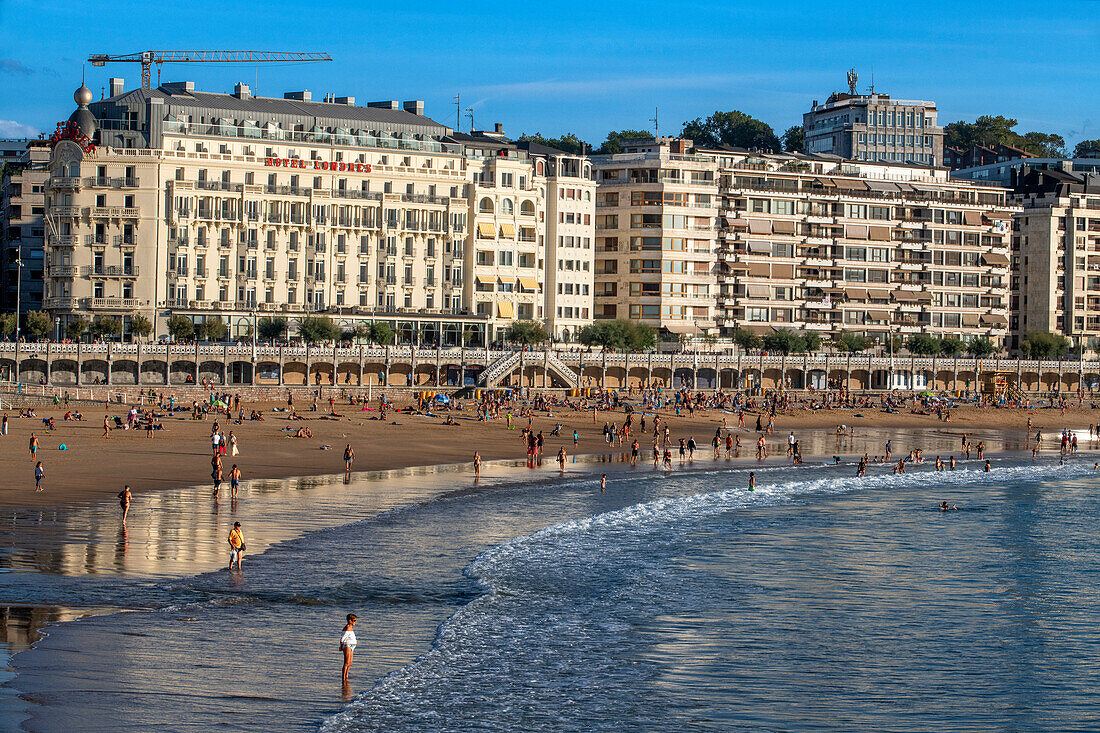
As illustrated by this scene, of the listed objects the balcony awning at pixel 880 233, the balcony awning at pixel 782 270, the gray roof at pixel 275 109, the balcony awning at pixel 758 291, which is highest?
the gray roof at pixel 275 109

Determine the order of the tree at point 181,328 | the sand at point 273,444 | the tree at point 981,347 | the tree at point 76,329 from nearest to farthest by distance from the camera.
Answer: the sand at point 273,444 → the tree at point 181,328 → the tree at point 76,329 → the tree at point 981,347

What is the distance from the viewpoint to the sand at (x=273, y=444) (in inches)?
1927

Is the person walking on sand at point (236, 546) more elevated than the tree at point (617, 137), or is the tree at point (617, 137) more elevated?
the tree at point (617, 137)

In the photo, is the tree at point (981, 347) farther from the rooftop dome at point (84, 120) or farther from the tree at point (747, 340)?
the rooftop dome at point (84, 120)

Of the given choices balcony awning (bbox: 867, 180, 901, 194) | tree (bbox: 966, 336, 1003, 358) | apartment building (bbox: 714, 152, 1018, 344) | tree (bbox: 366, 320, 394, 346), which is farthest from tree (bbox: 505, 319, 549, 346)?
balcony awning (bbox: 867, 180, 901, 194)

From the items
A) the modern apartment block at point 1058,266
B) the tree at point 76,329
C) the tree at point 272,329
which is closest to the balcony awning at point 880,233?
the modern apartment block at point 1058,266

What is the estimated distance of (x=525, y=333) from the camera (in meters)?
102

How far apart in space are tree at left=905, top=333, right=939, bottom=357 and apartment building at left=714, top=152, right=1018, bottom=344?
22.3 ft

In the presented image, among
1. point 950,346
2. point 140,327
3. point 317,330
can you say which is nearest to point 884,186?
point 950,346

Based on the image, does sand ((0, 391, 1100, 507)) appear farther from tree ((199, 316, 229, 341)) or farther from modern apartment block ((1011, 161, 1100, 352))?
modern apartment block ((1011, 161, 1100, 352))

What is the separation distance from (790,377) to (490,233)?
1079 inches

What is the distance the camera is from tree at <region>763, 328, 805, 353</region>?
114750 mm

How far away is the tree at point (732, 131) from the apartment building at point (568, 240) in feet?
198

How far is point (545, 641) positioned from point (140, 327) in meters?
70.6
